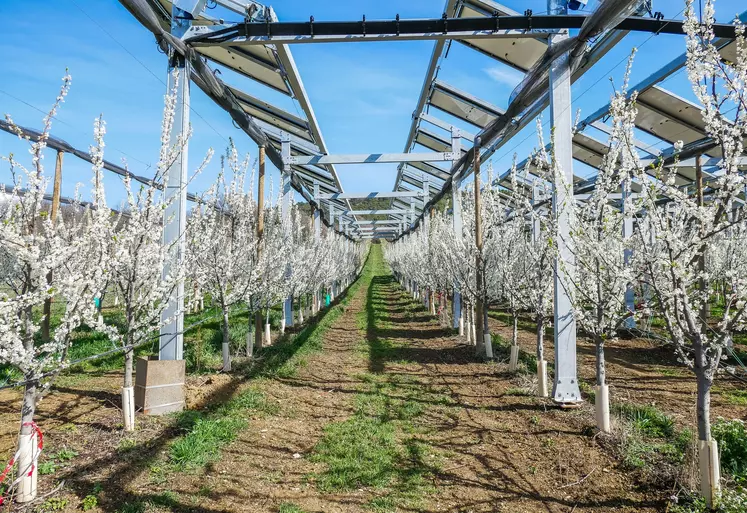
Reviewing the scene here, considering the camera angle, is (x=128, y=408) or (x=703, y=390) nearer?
(x=703, y=390)

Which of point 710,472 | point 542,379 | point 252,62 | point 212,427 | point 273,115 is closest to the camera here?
point 710,472

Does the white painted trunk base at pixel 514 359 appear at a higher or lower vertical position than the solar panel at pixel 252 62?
lower

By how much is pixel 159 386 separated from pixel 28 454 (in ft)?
6.86

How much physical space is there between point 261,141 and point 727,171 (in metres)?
7.63

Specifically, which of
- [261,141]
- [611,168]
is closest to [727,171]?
[611,168]

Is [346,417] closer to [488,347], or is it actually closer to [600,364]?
[600,364]

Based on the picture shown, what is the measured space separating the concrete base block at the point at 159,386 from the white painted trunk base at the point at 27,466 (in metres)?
1.94

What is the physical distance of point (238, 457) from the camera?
450 centimetres

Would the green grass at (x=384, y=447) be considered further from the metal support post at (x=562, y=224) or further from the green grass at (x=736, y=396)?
the green grass at (x=736, y=396)

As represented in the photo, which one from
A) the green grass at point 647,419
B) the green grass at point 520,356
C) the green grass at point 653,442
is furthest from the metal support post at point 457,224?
the green grass at point 653,442

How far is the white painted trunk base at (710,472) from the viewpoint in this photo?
3232mm

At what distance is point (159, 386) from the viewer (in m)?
5.49

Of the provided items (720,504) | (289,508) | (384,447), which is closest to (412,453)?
(384,447)

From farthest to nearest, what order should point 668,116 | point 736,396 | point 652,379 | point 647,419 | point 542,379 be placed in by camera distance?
1. point 668,116
2. point 652,379
3. point 736,396
4. point 542,379
5. point 647,419
